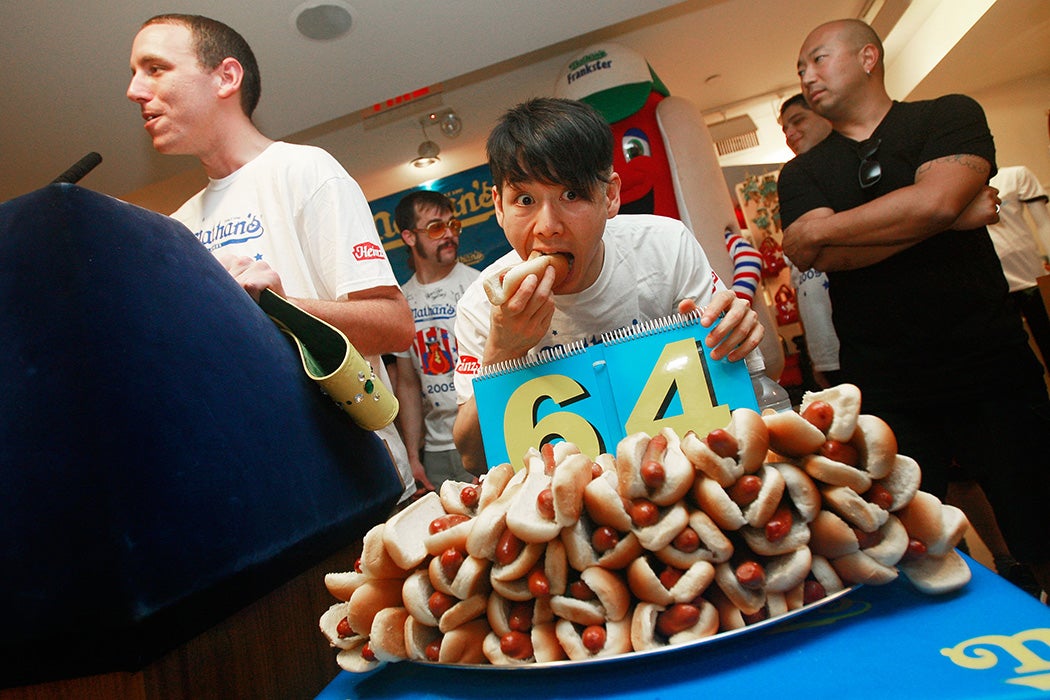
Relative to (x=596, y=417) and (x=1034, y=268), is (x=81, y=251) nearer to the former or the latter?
(x=596, y=417)

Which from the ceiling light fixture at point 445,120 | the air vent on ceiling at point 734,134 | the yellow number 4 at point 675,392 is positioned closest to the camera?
the yellow number 4 at point 675,392

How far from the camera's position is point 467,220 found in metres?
3.80

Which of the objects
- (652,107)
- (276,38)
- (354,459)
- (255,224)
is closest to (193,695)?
(354,459)

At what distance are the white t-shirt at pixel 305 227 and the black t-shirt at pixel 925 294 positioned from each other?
1118 mm

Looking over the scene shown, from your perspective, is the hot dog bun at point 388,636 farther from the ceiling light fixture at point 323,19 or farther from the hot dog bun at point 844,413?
the ceiling light fixture at point 323,19

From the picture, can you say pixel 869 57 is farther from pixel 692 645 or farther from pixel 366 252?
pixel 692 645

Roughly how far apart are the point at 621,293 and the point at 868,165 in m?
0.83

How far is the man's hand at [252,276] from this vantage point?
72 cm

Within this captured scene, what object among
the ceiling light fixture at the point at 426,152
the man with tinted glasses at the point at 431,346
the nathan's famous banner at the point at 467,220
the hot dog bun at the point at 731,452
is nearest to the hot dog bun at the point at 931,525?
the hot dog bun at the point at 731,452

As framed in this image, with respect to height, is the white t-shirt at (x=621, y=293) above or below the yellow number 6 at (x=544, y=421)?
above

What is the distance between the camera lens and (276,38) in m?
2.29

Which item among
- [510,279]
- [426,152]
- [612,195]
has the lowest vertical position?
[510,279]

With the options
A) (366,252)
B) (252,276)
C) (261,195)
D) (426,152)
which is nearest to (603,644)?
(252,276)

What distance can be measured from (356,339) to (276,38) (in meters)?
1.87
